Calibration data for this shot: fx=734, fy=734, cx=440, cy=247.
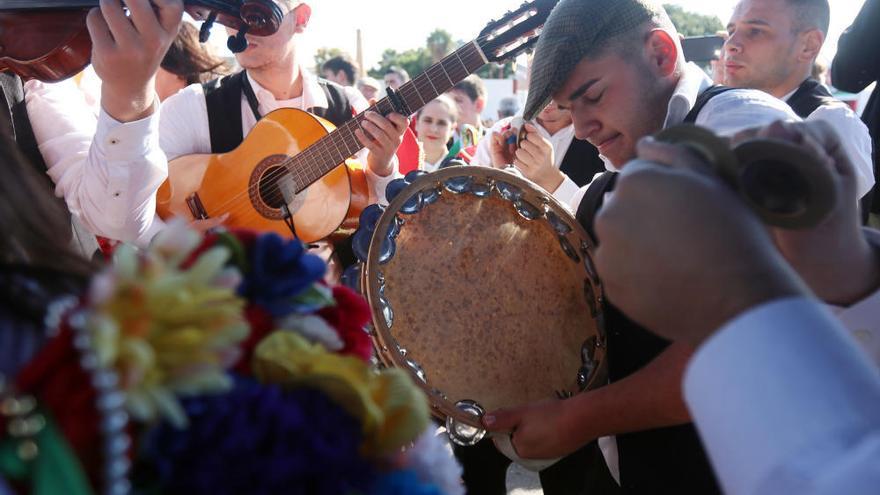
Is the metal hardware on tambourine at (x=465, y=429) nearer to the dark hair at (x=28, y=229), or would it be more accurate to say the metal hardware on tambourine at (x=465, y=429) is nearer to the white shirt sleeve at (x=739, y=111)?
the white shirt sleeve at (x=739, y=111)

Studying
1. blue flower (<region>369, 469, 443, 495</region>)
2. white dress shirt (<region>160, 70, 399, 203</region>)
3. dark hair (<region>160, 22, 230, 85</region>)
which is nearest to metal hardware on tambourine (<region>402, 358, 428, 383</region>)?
blue flower (<region>369, 469, 443, 495</region>)

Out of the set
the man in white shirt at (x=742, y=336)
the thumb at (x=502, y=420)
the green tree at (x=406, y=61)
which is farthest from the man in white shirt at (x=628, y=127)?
the green tree at (x=406, y=61)

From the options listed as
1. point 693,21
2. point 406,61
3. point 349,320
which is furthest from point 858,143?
point 693,21

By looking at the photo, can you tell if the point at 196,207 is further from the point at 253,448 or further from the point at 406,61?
the point at 406,61

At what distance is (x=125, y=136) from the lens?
5.88ft

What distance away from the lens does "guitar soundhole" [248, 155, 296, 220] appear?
2.90 metres

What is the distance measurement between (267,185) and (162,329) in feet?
7.70

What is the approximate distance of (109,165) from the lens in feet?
6.02

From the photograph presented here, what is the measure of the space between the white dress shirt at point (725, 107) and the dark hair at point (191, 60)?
8.87ft

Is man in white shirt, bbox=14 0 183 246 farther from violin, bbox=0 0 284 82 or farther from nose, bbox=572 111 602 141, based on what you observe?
nose, bbox=572 111 602 141

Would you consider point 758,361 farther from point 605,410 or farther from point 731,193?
point 605,410

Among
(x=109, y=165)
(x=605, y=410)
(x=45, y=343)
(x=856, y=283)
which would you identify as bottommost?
(x=605, y=410)

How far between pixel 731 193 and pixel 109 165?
5.22 ft

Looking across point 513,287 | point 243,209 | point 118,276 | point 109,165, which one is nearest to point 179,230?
point 118,276
